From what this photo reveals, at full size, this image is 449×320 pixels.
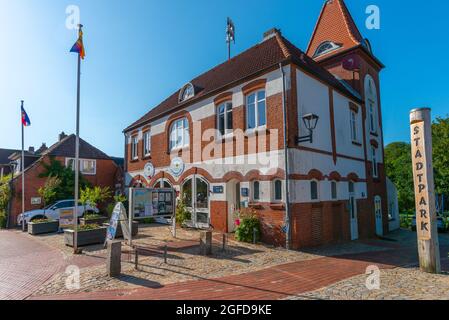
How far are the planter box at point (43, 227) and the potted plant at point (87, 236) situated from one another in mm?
4721

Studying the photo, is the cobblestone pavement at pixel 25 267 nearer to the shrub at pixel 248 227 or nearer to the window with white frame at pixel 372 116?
the shrub at pixel 248 227

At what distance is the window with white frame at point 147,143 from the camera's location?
20.4m

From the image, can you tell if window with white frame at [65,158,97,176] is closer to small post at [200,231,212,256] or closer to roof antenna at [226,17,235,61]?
roof antenna at [226,17,235,61]

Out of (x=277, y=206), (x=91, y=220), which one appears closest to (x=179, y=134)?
(x=91, y=220)

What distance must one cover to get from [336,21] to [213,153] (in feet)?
45.4

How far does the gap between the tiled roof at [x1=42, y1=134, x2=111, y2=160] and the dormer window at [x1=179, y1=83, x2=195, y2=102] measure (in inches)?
507

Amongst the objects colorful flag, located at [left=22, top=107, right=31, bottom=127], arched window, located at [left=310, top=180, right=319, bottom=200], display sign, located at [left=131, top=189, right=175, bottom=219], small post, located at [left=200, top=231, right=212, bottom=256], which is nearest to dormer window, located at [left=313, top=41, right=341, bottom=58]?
arched window, located at [left=310, top=180, right=319, bottom=200]

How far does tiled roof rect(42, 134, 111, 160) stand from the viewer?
2391cm

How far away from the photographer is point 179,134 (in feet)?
57.4

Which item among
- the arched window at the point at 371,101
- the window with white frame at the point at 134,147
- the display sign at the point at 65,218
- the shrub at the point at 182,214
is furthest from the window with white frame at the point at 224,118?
the window with white frame at the point at 134,147

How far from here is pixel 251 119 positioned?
13023mm

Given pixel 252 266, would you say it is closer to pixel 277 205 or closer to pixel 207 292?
pixel 207 292

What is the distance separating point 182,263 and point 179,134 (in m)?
10.4
